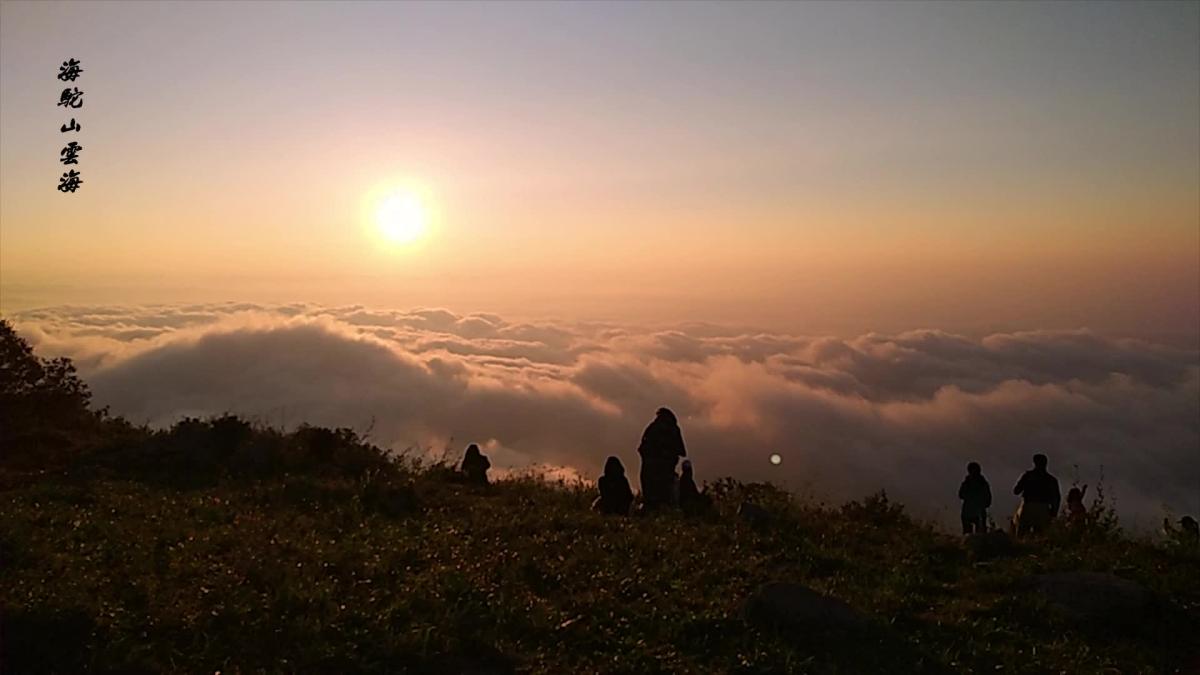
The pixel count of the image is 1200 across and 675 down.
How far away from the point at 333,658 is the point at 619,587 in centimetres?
415

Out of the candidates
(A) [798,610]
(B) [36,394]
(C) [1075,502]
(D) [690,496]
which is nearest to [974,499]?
(C) [1075,502]

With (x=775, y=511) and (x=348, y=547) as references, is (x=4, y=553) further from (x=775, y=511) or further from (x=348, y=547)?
(x=775, y=511)

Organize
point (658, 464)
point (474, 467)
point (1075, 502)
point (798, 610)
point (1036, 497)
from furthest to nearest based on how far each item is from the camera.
→ 1. point (474, 467)
2. point (658, 464)
3. point (1075, 502)
4. point (1036, 497)
5. point (798, 610)

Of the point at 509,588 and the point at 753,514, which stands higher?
the point at 753,514

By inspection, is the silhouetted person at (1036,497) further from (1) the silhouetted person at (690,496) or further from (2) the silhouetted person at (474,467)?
(2) the silhouetted person at (474,467)

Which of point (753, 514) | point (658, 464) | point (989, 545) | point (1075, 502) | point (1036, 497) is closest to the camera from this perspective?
point (989, 545)

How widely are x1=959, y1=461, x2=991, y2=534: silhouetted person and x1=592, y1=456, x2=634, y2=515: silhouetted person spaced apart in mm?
7094

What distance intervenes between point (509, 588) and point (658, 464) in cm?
779

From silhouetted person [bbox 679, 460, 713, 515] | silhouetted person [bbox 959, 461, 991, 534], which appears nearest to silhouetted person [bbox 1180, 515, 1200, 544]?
silhouetted person [bbox 959, 461, 991, 534]

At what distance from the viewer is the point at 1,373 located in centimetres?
2312

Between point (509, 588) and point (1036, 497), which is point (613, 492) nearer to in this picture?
point (509, 588)

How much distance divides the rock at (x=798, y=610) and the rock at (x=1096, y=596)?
2.88 meters

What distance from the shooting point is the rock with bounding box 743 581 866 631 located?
10.1 metres

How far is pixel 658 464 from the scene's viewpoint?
18828 millimetres
